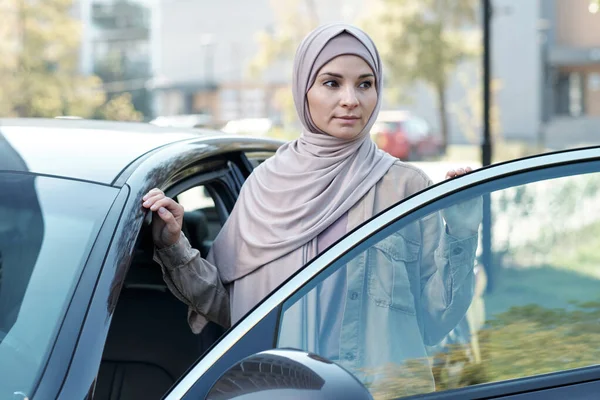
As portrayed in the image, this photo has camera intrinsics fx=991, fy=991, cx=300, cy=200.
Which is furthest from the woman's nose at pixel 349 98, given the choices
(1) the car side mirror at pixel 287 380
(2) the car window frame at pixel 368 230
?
(1) the car side mirror at pixel 287 380

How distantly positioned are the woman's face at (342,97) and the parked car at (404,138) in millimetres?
26504

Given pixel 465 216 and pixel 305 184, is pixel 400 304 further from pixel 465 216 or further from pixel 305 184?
pixel 305 184

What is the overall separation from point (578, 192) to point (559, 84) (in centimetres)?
4396

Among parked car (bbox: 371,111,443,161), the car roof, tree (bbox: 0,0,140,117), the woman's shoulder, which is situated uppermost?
tree (bbox: 0,0,140,117)

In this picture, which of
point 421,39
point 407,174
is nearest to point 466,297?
point 407,174

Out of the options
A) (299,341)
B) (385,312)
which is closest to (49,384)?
(299,341)

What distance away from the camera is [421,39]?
32344mm

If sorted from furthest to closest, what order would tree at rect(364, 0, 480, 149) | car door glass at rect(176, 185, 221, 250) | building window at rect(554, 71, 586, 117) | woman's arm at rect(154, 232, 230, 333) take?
building window at rect(554, 71, 586, 117) → tree at rect(364, 0, 480, 149) → car door glass at rect(176, 185, 221, 250) → woman's arm at rect(154, 232, 230, 333)

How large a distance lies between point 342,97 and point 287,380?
3.45 feet

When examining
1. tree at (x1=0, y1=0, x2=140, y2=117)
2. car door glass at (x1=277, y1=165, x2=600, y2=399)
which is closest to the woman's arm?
car door glass at (x1=277, y1=165, x2=600, y2=399)

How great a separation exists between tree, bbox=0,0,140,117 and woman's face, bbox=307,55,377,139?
28.6 metres

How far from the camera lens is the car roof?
8.14 feet

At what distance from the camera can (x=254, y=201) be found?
260 centimetres

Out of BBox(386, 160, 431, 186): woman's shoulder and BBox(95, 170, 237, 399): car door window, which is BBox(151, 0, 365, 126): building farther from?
BBox(386, 160, 431, 186): woman's shoulder
